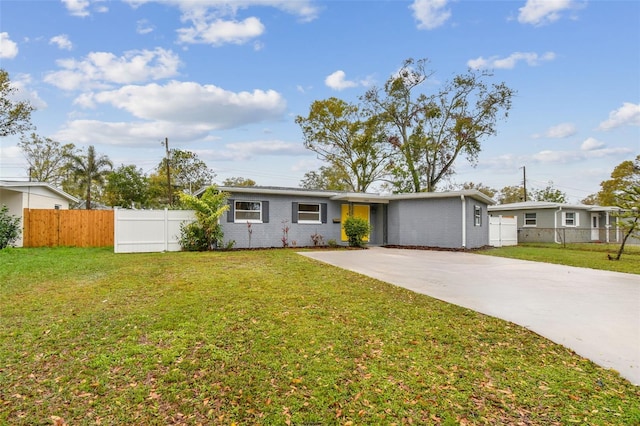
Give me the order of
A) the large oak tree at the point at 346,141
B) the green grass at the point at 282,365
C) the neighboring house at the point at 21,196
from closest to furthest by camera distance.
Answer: the green grass at the point at 282,365 → the neighboring house at the point at 21,196 → the large oak tree at the point at 346,141

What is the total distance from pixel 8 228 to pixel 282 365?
1498 cm

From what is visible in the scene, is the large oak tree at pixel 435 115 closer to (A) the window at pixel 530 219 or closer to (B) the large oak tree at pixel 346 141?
(B) the large oak tree at pixel 346 141

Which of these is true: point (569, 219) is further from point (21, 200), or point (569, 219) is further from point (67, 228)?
point (21, 200)

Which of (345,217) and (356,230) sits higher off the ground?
(345,217)

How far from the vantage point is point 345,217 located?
16000 millimetres

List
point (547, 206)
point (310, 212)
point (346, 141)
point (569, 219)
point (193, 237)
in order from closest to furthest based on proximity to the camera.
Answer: point (193, 237), point (310, 212), point (547, 206), point (569, 219), point (346, 141)

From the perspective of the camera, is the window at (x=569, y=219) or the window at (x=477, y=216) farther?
the window at (x=569, y=219)

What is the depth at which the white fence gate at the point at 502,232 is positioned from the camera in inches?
699

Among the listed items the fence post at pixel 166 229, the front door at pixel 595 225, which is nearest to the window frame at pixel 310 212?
the fence post at pixel 166 229

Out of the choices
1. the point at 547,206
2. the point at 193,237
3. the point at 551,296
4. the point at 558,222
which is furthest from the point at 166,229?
the point at 558,222

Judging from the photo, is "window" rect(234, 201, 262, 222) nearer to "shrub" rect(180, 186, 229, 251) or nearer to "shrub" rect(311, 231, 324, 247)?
"shrub" rect(180, 186, 229, 251)

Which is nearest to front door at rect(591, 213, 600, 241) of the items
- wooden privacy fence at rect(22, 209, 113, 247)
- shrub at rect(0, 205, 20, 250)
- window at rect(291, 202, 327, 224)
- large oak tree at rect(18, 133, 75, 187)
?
window at rect(291, 202, 327, 224)

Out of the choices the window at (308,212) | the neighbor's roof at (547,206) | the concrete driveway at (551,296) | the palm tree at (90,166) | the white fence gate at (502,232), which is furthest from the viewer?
the palm tree at (90,166)

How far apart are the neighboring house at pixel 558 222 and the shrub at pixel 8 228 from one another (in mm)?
25418
